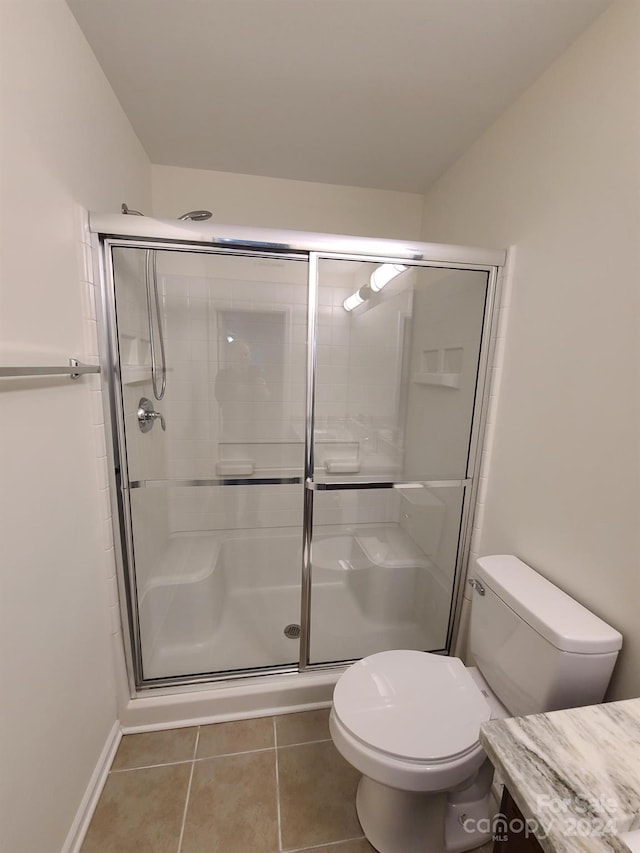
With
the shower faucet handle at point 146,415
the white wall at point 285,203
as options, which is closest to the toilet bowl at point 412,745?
the shower faucet handle at point 146,415

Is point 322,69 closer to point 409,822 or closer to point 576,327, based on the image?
point 576,327

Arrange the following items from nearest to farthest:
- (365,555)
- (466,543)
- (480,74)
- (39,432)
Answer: (39,432) → (480,74) → (466,543) → (365,555)

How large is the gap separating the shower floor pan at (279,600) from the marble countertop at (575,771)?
42.1 inches

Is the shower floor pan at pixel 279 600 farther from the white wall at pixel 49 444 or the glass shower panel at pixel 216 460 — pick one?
the white wall at pixel 49 444

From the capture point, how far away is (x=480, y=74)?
4.02ft

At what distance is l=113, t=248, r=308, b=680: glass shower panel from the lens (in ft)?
5.05

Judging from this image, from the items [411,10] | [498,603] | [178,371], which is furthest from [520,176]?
[178,371]

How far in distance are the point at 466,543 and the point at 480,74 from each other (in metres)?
1.75

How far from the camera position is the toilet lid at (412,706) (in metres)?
0.95

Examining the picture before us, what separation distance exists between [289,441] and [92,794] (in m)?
1.47

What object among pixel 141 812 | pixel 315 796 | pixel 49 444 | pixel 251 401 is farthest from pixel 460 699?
pixel 251 401

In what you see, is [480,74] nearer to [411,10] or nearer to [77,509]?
[411,10]

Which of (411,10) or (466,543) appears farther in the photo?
(466,543)

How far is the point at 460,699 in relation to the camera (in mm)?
1076
